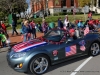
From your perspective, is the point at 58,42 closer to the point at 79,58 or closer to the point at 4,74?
the point at 79,58

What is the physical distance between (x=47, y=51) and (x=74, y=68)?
1173 millimetres

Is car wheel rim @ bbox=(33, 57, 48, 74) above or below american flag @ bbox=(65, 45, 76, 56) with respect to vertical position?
below

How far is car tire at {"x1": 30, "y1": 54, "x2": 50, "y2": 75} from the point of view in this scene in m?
5.54

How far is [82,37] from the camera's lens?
23.1 ft

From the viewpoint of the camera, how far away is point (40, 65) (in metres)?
5.73

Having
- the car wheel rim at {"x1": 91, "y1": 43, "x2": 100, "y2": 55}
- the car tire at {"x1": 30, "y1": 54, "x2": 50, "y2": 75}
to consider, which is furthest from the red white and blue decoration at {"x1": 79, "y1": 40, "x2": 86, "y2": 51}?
the car tire at {"x1": 30, "y1": 54, "x2": 50, "y2": 75}

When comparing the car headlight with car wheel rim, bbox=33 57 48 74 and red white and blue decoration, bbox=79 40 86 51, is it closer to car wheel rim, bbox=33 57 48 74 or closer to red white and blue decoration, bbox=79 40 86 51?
car wheel rim, bbox=33 57 48 74

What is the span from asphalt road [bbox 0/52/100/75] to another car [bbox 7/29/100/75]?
0.28m

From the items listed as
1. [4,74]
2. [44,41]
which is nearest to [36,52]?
[44,41]

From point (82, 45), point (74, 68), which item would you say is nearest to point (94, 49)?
point (82, 45)

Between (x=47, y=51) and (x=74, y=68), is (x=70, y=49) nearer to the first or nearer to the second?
(x=74, y=68)

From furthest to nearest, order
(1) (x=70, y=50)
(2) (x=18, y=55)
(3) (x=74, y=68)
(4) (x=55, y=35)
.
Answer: (4) (x=55, y=35)
(1) (x=70, y=50)
(3) (x=74, y=68)
(2) (x=18, y=55)

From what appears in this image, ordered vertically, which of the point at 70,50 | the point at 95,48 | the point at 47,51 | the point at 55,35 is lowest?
the point at 95,48

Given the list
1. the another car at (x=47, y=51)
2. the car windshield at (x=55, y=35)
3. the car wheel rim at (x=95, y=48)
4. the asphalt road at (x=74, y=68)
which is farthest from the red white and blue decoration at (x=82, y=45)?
the car windshield at (x=55, y=35)
